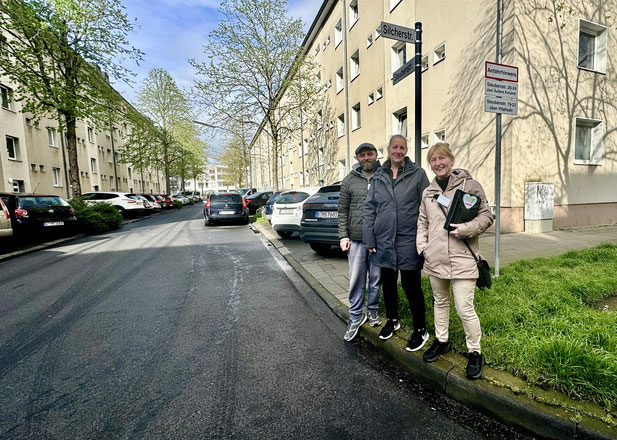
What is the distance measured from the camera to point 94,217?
43.3ft

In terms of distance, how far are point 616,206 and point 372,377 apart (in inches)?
528

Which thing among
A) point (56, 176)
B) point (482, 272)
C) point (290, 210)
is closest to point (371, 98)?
point (290, 210)

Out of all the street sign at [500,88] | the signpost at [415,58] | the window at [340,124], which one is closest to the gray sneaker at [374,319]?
the signpost at [415,58]

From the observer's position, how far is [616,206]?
11344 millimetres

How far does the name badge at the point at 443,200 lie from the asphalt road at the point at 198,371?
4.65ft

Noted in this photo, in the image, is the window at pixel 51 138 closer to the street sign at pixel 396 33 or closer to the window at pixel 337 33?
the window at pixel 337 33

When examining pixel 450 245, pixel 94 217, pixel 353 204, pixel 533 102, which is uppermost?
pixel 533 102

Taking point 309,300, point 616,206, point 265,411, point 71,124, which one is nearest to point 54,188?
point 71,124

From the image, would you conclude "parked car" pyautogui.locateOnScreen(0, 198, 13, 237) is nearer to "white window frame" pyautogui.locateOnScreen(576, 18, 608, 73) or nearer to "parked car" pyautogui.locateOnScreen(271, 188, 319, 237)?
"parked car" pyautogui.locateOnScreen(271, 188, 319, 237)

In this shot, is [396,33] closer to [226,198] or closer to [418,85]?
[418,85]

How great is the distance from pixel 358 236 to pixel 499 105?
2.89 metres

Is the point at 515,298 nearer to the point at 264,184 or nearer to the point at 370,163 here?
the point at 370,163

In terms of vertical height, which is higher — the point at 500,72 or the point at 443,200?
the point at 500,72

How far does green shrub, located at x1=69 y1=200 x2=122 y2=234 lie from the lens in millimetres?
12992
